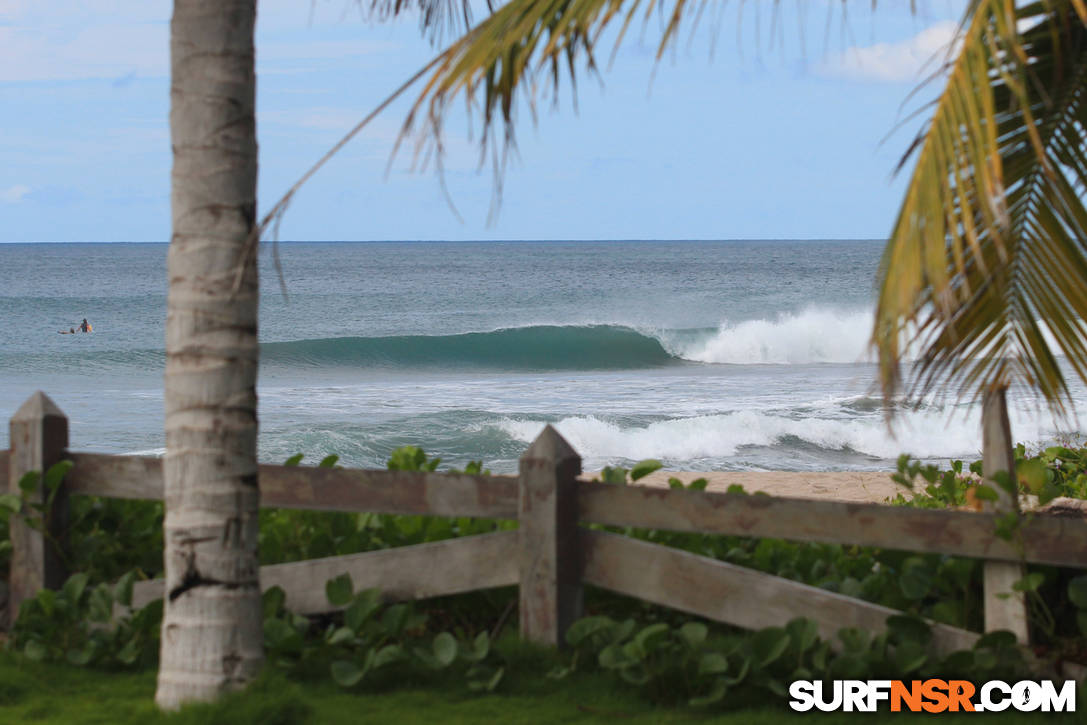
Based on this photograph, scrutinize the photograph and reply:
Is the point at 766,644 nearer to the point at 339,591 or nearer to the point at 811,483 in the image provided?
the point at 339,591

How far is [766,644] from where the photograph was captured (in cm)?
363

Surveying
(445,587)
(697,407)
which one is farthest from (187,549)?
(697,407)

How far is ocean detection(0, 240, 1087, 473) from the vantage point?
16641 millimetres

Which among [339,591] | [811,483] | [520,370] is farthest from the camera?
[520,370]

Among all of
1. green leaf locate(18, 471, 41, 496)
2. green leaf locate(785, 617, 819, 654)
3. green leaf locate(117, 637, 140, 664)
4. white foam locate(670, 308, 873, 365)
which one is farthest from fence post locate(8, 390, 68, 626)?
white foam locate(670, 308, 873, 365)

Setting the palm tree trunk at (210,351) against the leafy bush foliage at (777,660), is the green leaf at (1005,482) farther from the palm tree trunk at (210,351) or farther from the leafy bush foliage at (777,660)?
the palm tree trunk at (210,351)

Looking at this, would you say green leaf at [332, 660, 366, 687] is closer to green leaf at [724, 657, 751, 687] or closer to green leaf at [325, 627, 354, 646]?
green leaf at [325, 627, 354, 646]

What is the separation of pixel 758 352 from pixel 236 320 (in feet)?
109

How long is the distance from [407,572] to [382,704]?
0.60 m

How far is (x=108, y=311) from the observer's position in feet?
160

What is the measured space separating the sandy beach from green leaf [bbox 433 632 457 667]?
6591mm

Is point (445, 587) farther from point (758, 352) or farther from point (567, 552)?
point (758, 352)

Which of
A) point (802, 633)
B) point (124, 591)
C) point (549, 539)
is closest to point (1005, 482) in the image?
point (802, 633)

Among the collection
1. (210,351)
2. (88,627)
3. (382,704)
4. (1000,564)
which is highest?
(210,351)
